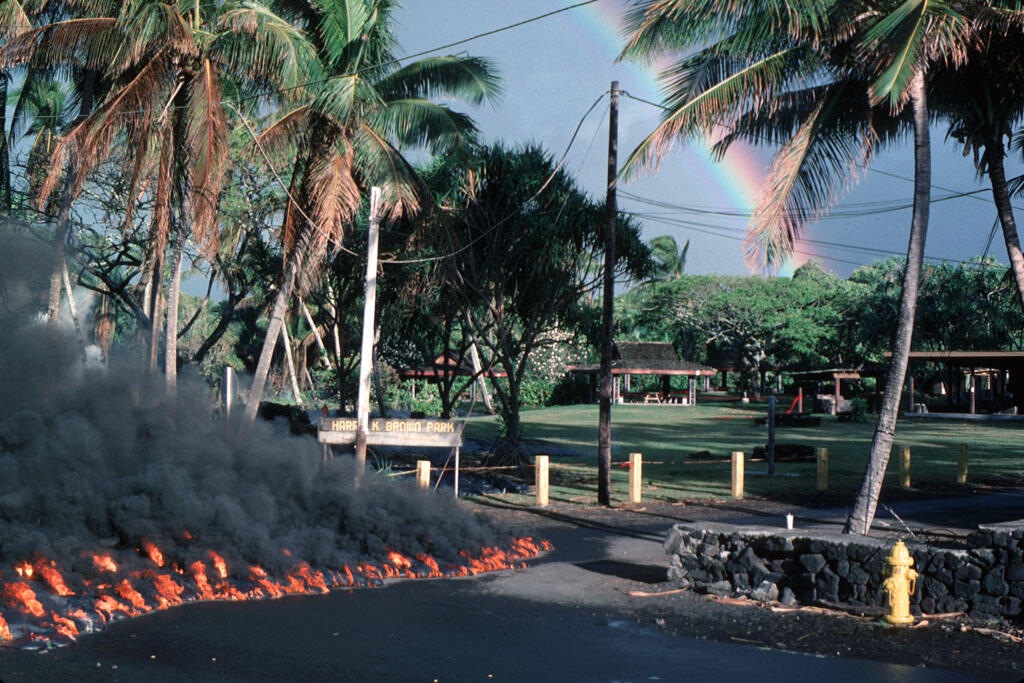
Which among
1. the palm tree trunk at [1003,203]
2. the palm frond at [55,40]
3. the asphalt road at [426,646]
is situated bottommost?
the asphalt road at [426,646]

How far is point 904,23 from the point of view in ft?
37.9

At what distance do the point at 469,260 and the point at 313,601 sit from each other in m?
15.6

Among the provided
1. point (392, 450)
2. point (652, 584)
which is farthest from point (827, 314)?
point (652, 584)

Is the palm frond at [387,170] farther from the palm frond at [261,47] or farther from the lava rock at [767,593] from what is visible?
the lava rock at [767,593]

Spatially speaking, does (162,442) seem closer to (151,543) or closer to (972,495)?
(151,543)

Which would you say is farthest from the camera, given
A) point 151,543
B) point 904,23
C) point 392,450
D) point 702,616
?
point 392,450

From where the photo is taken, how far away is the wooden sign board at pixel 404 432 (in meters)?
15.3

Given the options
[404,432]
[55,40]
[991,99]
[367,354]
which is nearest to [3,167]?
[55,40]

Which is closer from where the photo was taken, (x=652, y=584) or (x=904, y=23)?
(x=652, y=584)

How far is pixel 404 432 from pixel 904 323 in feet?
24.2

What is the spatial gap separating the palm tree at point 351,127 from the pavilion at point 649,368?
39.9m

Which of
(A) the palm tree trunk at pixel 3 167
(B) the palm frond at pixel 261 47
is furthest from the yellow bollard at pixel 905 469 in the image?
(A) the palm tree trunk at pixel 3 167

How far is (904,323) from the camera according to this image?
1280cm

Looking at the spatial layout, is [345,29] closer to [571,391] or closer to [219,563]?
[219,563]
